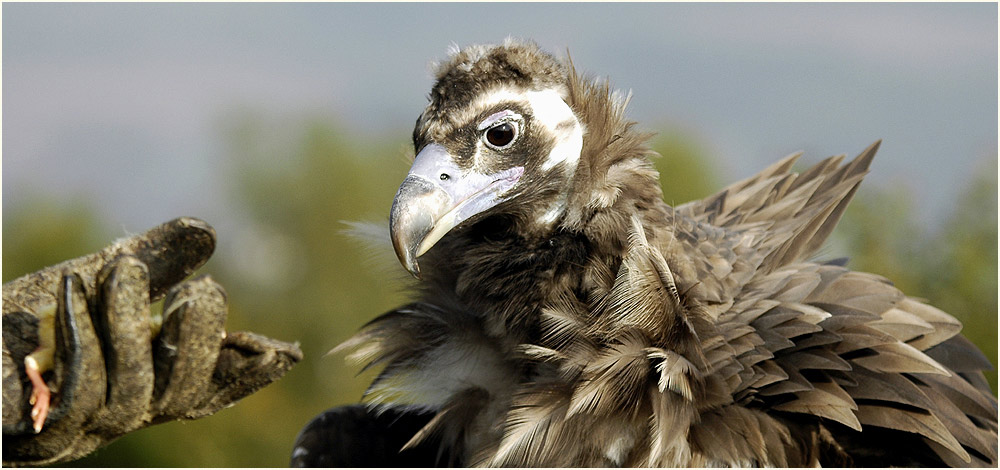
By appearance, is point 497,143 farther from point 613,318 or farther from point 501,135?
point 613,318

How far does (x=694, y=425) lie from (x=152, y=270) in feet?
4.44

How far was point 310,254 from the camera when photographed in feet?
58.6

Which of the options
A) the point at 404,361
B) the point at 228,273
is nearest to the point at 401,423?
the point at 404,361

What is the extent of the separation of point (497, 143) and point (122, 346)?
3.18ft

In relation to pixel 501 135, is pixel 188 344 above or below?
below

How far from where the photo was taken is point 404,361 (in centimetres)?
233

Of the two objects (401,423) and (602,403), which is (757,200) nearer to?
(602,403)

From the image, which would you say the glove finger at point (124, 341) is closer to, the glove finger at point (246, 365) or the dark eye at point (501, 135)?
the glove finger at point (246, 365)

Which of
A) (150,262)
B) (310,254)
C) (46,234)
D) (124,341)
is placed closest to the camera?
(124,341)

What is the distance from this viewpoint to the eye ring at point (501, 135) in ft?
6.53

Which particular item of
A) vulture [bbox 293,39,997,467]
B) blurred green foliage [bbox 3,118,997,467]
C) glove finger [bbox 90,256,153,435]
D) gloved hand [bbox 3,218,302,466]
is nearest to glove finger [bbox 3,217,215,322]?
gloved hand [bbox 3,218,302,466]

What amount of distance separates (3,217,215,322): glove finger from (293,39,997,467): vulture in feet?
1.89

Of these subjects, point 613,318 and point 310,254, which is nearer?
point 613,318

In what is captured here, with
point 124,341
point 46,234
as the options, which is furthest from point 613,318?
point 46,234
